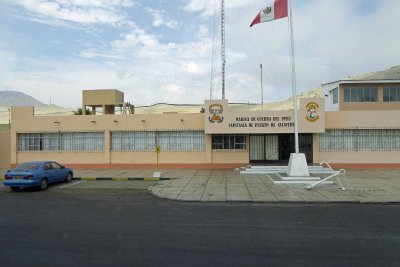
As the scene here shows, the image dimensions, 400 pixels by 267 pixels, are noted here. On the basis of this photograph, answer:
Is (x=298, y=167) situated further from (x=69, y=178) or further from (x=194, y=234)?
(x=194, y=234)

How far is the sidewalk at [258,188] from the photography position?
14.7 meters

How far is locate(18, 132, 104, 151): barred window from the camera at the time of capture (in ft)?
89.0

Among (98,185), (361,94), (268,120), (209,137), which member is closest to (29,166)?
(98,185)

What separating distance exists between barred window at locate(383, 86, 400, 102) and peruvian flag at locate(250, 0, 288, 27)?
16.2 meters

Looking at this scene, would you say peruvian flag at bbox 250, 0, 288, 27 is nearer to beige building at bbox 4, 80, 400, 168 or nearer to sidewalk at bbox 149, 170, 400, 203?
beige building at bbox 4, 80, 400, 168

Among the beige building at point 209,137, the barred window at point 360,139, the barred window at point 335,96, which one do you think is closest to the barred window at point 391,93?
the barred window at point 335,96

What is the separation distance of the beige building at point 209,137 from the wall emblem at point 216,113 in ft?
0.21

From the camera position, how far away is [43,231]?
9.15 m

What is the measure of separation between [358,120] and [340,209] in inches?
586

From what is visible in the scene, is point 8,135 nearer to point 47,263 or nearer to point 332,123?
point 332,123

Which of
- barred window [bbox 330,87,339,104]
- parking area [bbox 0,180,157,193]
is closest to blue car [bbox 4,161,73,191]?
parking area [bbox 0,180,157,193]

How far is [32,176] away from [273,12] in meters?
14.1

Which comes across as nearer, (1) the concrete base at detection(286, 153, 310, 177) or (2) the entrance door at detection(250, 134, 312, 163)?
(1) the concrete base at detection(286, 153, 310, 177)

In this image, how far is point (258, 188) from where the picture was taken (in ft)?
56.9
